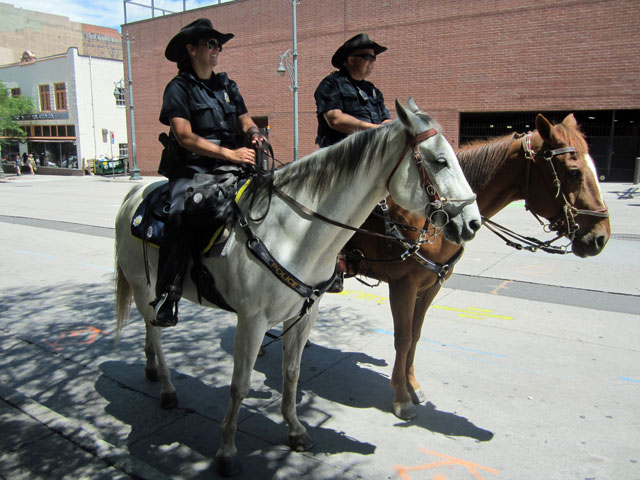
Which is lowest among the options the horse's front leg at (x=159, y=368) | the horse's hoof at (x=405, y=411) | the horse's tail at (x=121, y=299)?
the horse's hoof at (x=405, y=411)

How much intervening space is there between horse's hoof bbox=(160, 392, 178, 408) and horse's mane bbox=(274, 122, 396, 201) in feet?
6.75

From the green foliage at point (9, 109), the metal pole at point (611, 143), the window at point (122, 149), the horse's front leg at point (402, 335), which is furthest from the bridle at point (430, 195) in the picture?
the window at point (122, 149)

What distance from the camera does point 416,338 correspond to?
160 inches

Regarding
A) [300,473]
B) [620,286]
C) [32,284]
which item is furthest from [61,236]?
[620,286]

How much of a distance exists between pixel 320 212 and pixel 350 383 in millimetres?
2076

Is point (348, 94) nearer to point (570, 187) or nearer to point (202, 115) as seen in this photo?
point (202, 115)

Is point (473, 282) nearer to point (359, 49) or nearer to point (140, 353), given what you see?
point (359, 49)

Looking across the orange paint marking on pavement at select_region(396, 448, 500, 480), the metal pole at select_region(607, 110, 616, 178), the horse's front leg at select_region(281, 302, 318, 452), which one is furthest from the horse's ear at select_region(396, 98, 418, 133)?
the metal pole at select_region(607, 110, 616, 178)

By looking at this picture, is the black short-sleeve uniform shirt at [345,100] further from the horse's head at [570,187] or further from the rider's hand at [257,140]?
the horse's head at [570,187]

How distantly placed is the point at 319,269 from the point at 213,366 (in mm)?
2240

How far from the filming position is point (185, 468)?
307cm

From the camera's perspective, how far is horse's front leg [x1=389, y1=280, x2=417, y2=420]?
3613mm

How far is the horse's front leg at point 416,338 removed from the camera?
12.8ft

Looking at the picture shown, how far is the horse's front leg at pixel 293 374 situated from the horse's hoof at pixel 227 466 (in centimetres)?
45
